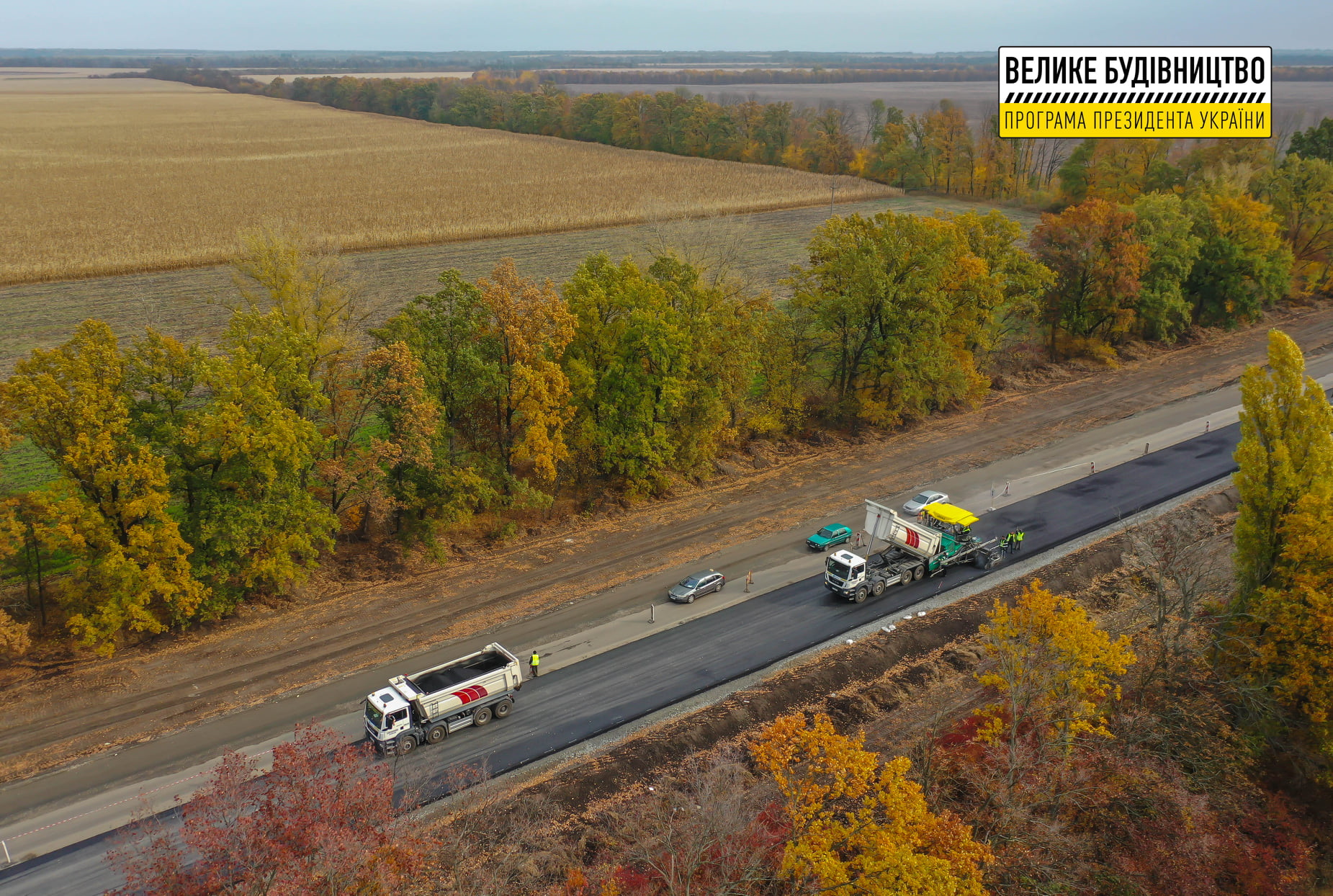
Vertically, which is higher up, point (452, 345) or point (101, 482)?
point (452, 345)

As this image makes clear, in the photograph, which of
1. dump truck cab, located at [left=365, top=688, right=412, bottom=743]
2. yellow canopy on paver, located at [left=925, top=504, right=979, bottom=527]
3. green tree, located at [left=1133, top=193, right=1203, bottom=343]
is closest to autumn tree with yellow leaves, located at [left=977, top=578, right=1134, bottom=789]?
yellow canopy on paver, located at [left=925, top=504, right=979, bottom=527]

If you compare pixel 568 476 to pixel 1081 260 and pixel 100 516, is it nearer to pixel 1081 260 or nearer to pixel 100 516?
pixel 100 516

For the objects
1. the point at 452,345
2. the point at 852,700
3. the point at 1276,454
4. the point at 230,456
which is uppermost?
the point at 452,345

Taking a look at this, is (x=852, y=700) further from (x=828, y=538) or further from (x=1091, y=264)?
(x=1091, y=264)

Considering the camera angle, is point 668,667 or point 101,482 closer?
point 101,482

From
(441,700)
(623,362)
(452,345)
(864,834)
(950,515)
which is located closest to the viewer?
(864,834)

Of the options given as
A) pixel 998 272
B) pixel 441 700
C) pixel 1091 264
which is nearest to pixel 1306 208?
pixel 1091 264

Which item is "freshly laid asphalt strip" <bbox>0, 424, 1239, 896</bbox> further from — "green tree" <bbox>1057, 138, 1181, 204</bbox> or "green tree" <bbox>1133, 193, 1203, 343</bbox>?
"green tree" <bbox>1057, 138, 1181, 204</bbox>
